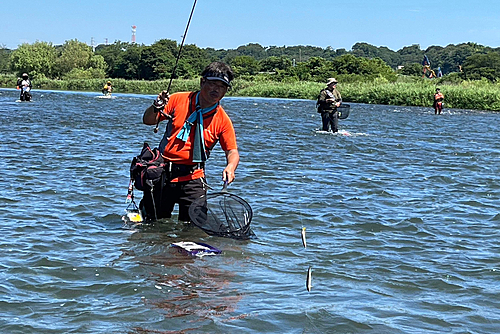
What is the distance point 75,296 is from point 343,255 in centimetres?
304

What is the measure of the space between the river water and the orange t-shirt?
3.47 ft

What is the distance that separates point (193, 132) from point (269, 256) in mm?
1566

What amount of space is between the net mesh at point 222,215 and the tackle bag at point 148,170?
49cm

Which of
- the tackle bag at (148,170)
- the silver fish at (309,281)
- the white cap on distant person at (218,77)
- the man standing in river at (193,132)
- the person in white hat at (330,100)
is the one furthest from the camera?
the person in white hat at (330,100)

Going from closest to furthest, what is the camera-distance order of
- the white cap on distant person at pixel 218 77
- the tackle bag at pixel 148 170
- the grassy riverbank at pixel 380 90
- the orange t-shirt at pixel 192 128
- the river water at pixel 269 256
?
the river water at pixel 269 256 < the white cap on distant person at pixel 218 77 < the orange t-shirt at pixel 192 128 < the tackle bag at pixel 148 170 < the grassy riverbank at pixel 380 90

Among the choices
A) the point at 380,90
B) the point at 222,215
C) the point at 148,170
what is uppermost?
the point at 380,90

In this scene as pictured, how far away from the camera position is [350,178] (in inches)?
523

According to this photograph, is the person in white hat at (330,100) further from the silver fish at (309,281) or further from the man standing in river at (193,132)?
the silver fish at (309,281)

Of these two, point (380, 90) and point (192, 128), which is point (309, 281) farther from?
point (380, 90)

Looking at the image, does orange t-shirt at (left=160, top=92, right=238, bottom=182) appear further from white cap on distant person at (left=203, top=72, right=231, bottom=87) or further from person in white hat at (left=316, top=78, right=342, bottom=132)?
person in white hat at (left=316, top=78, right=342, bottom=132)

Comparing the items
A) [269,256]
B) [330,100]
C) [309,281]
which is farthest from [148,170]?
[330,100]

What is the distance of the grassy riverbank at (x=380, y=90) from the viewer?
5266cm

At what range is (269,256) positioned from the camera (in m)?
7.26

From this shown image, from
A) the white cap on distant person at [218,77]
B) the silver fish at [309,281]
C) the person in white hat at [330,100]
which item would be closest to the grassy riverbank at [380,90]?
the person in white hat at [330,100]
